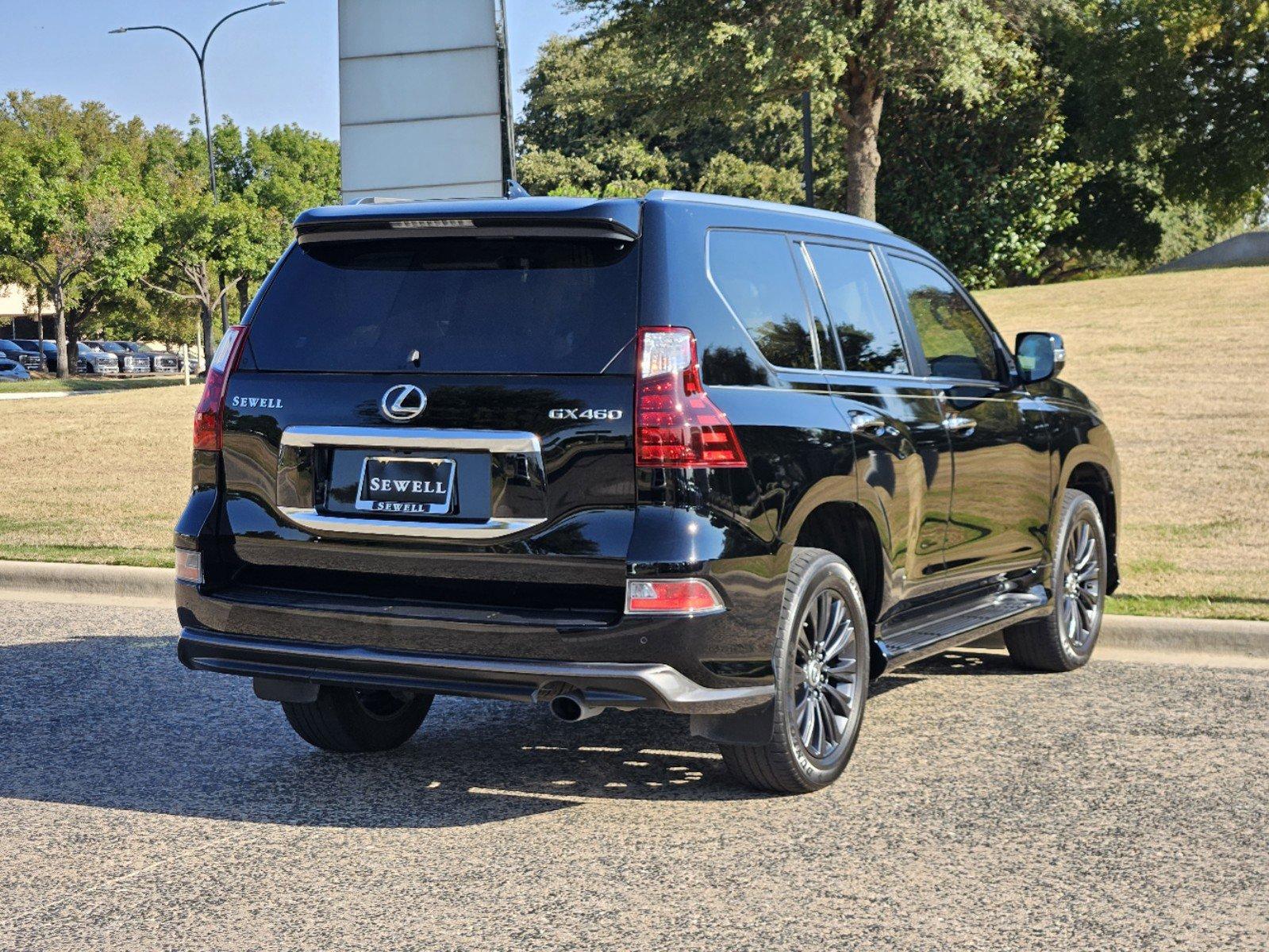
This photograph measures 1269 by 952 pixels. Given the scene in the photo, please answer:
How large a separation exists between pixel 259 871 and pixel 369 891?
0.41 metres

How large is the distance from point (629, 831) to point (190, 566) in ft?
5.54

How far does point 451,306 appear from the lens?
16.6ft

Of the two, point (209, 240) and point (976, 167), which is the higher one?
point (976, 167)

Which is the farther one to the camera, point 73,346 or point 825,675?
point 73,346

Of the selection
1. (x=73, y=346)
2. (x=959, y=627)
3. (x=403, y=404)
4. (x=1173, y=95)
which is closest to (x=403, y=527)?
(x=403, y=404)

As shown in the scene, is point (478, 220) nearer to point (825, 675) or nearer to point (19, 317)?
point (825, 675)

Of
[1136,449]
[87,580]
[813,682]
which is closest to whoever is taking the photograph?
[813,682]

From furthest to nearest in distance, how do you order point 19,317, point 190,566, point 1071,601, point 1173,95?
1. point 19,317
2. point 1173,95
3. point 1071,601
4. point 190,566

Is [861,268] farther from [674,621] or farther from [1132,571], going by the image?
[1132,571]

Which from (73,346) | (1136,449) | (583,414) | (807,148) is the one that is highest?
(807,148)

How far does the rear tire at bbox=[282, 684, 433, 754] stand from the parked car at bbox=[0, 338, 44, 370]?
6639 cm

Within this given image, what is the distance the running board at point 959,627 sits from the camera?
19.3 feet

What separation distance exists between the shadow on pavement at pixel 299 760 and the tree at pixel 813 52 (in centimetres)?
1766

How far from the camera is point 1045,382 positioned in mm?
7523
